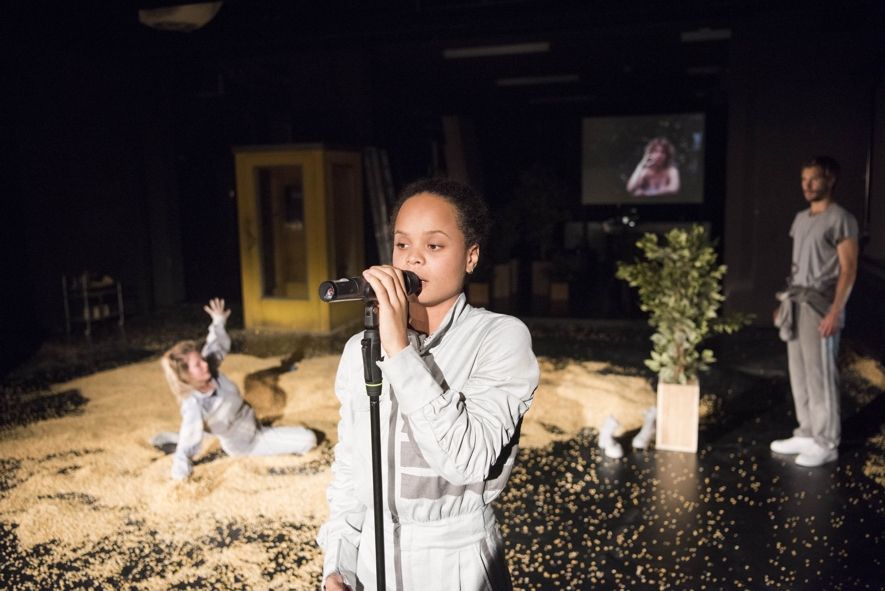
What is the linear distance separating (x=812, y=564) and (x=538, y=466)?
1376mm

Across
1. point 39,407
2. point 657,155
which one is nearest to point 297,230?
point 39,407

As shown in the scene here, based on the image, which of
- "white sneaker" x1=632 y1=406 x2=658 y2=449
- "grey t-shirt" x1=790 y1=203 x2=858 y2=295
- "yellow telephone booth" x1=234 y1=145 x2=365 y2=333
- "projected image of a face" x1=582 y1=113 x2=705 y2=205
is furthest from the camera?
"projected image of a face" x1=582 y1=113 x2=705 y2=205

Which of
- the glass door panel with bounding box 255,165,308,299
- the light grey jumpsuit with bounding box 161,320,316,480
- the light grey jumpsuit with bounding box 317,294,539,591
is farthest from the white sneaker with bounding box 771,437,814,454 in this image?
the glass door panel with bounding box 255,165,308,299

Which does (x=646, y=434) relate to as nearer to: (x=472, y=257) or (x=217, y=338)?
(x=217, y=338)

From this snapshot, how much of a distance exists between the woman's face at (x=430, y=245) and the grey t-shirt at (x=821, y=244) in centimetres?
281

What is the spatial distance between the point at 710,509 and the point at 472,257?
7.89ft

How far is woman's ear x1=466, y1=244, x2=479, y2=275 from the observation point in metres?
1.30

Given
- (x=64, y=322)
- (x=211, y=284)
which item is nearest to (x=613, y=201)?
(x=211, y=284)

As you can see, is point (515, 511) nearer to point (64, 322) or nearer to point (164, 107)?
point (64, 322)

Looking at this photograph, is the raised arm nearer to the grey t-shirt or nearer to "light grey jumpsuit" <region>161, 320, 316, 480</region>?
"light grey jumpsuit" <region>161, 320, 316, 480</region>

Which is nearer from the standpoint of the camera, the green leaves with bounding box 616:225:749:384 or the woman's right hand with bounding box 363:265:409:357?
the woman's right hand with bounding box 363:265:409:357

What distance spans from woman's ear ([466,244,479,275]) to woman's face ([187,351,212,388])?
104 inches

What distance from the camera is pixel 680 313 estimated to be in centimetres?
379

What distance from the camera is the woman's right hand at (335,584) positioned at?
4.16 ft
